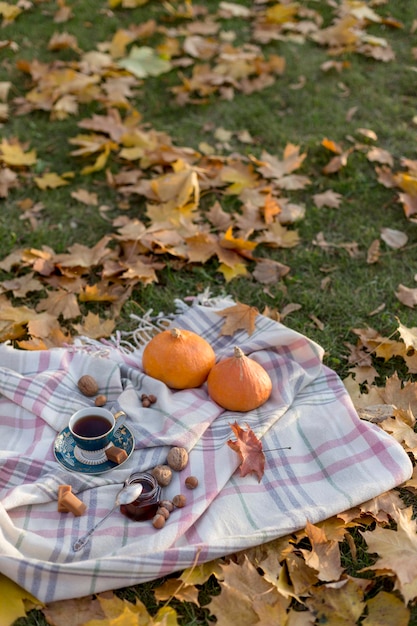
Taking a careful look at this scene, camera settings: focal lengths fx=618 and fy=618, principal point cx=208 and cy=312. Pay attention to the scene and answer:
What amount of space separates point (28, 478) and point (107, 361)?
64cm

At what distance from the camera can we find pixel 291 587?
2.13 meters

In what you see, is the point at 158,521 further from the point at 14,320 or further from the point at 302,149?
the point at 302,149

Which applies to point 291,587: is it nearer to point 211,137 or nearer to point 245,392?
point 245,392

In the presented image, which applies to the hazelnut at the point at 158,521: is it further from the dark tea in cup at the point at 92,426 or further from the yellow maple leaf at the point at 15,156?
the yellow maple leaf at the point at 15,156

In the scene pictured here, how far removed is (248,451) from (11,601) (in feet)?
3.28

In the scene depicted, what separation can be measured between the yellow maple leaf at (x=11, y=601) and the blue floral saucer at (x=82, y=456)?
461mm

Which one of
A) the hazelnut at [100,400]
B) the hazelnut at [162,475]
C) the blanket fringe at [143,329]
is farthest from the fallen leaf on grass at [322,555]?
the blanket fringe at [143,329]

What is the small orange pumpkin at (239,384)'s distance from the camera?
8.64 feet

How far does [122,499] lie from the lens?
223cm

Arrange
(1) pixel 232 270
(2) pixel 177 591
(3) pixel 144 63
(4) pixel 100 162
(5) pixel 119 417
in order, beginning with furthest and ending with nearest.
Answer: (3) pixel 144 63 → (4) pixel 100 162 → (1) pixel 232 270 → (5) pixel 119 417 → (2) pixel 177 591

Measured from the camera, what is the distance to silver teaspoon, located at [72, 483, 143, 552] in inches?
85.9

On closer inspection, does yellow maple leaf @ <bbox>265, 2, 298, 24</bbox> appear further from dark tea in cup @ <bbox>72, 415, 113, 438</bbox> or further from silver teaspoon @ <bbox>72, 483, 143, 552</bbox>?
silver teaspoon @ <bbox>72, 483, 143, 552</bbox>

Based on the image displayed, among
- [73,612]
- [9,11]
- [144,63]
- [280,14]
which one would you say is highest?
[280,14]

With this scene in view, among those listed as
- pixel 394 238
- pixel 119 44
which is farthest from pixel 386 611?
pixel 119 44
